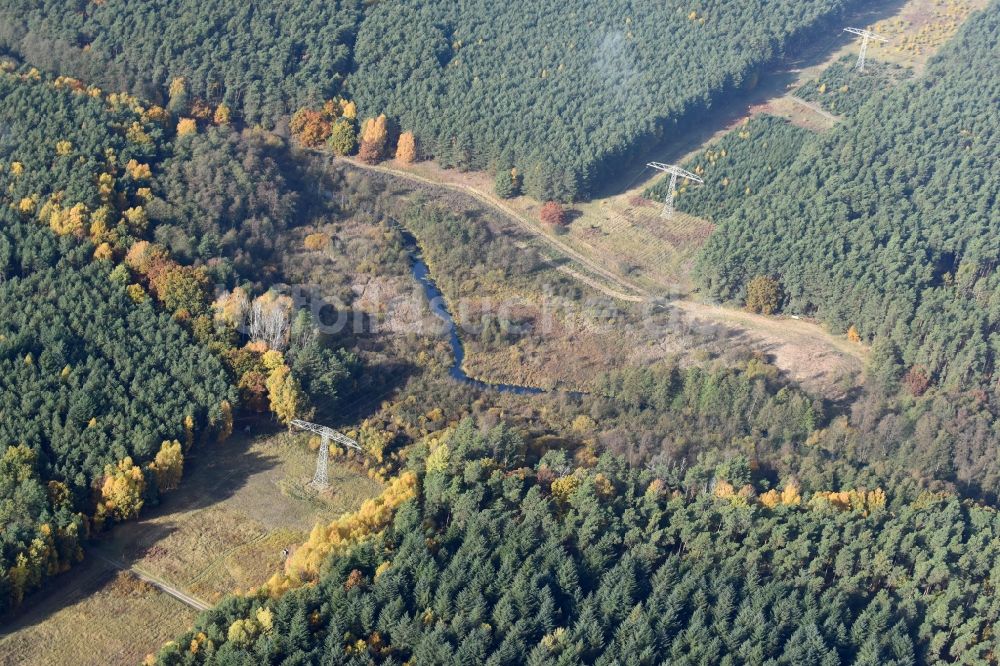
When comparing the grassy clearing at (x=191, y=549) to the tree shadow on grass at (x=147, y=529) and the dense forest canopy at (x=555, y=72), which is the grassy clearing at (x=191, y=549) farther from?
the dense forest canopy at (x=555, y=72)

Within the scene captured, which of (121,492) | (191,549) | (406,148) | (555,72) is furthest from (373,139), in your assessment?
(191,549)

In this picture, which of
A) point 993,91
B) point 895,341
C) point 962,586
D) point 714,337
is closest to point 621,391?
point 714,337

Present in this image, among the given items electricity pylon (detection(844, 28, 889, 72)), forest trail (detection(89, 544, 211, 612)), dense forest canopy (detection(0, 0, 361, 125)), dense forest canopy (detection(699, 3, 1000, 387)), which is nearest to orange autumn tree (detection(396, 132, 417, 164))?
dense forest canopy (detection(0, 0, 361, 125))

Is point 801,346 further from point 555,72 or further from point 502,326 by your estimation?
point 555,72

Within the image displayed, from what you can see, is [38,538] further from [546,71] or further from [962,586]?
[546,71]

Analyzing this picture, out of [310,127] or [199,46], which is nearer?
[310,127]

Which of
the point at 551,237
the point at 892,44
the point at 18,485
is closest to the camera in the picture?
the point at 18,485

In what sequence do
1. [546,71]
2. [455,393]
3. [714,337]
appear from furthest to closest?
[546,71] < [714,337] < [455,393]
